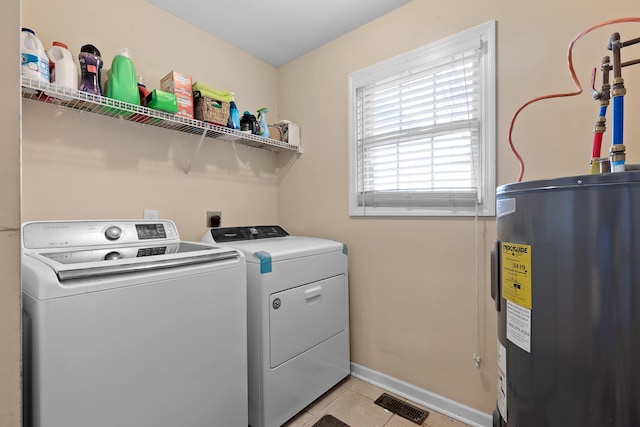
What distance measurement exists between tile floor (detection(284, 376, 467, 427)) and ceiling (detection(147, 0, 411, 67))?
8.17 ft

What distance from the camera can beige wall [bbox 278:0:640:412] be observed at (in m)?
1.32

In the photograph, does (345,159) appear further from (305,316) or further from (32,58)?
(32,58)

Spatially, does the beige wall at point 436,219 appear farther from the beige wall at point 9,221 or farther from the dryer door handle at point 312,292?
the beige wall at point 9,221

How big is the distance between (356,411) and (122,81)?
2.22 metres

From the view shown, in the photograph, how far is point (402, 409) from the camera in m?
1.73

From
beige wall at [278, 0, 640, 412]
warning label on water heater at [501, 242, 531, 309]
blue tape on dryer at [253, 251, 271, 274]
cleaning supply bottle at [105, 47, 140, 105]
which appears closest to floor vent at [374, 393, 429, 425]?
beige wall at [278, 0, 640, 412]

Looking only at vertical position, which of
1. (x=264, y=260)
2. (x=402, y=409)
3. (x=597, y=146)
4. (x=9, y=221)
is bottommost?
(x=402, y=409)

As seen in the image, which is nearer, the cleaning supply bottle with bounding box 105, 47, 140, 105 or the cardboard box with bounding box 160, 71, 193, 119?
the cleaning supply bottle with bounding box 105, 47, 140, 105

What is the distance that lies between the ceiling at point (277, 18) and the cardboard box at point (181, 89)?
1.75 feet

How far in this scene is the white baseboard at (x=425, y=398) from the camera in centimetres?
159

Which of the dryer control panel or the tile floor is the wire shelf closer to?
the dryer control panel

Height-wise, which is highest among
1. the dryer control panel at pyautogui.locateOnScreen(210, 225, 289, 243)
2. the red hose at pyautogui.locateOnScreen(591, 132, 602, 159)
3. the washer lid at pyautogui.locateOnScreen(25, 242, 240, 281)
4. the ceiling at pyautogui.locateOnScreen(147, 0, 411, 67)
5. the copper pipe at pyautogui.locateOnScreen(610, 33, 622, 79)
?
the ceiling at pyautogui.locateOnScreen(147, 0, 411, 67)

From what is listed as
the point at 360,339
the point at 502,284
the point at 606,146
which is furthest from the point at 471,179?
the point at 360,339

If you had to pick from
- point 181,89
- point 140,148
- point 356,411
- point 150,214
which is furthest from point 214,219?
point 356,411
